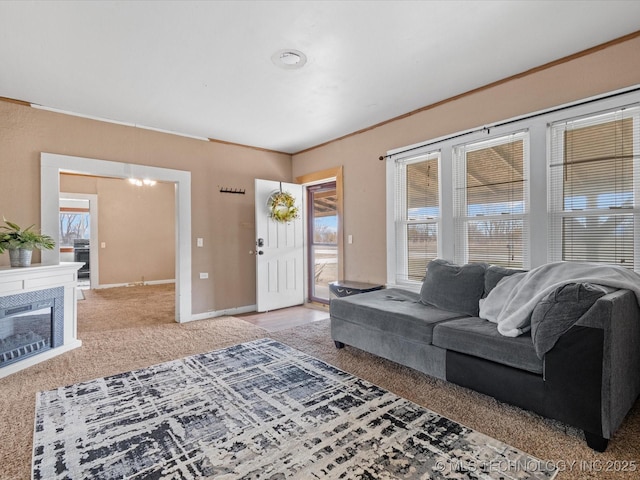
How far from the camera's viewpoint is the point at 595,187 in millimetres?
2654

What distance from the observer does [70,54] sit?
8.59 ft

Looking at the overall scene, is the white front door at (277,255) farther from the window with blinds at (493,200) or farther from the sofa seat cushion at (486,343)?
the sofa seat cushion at (486,343)

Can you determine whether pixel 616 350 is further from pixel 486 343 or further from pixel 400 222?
pixel 400 222

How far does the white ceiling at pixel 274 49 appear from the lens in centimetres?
214

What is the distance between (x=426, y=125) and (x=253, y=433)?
351 cm

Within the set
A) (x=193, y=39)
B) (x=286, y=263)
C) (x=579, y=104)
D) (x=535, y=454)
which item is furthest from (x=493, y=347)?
(x=286, y=263)

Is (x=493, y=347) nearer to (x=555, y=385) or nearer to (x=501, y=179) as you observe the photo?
(x=555, y=385)

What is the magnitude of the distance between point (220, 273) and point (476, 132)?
3867 mm

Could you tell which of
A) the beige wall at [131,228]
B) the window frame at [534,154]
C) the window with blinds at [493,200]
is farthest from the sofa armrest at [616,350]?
the beige wall at [131,228]

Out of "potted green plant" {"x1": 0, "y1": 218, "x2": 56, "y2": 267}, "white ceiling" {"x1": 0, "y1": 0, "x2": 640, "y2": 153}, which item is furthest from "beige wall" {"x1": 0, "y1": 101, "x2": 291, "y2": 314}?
"potted green plant" {"x1": 0, "y1": 218, "x2": 56, "y2": 267}

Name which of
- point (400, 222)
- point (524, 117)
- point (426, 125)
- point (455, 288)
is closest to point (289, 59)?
point (426, 125)

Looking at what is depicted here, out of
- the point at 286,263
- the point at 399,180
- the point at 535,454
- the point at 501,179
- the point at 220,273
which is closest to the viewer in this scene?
the point at 535,454

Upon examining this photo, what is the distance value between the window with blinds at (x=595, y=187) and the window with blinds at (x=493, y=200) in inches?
10.3

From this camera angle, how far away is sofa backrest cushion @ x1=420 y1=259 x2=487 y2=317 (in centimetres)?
285
